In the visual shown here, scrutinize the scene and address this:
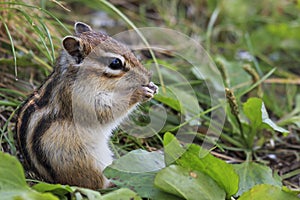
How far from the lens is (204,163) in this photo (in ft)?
7.14

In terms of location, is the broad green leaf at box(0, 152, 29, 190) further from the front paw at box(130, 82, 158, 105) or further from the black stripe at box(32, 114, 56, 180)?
the front paw at box(130, 82, 158, 105)

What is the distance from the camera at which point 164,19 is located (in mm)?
4500

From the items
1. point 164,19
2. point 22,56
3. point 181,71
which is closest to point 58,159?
point 22,56

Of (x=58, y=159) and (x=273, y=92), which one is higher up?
(x=273, y=92)

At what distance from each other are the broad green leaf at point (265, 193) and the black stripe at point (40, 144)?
75cm

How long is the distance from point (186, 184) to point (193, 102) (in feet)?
3.24

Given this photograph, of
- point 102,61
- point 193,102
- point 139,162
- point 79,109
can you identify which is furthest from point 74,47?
point 193,102

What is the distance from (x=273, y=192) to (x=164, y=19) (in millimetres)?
2580

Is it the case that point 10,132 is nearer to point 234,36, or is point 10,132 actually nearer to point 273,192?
point 273,192

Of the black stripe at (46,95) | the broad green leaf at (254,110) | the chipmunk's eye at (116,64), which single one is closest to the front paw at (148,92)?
the chipmunk's eye at (116,64)

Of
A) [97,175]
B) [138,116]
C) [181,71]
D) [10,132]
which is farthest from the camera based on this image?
[181,71]

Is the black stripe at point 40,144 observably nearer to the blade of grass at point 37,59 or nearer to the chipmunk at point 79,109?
the chipmunk at point 79,109

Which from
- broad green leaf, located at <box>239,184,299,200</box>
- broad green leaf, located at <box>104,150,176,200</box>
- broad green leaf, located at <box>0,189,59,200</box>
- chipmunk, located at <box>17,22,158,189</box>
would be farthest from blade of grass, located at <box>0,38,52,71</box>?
broad green leaf, located at <box>239,184,299,200</box>

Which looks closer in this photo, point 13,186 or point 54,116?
point 13,186
